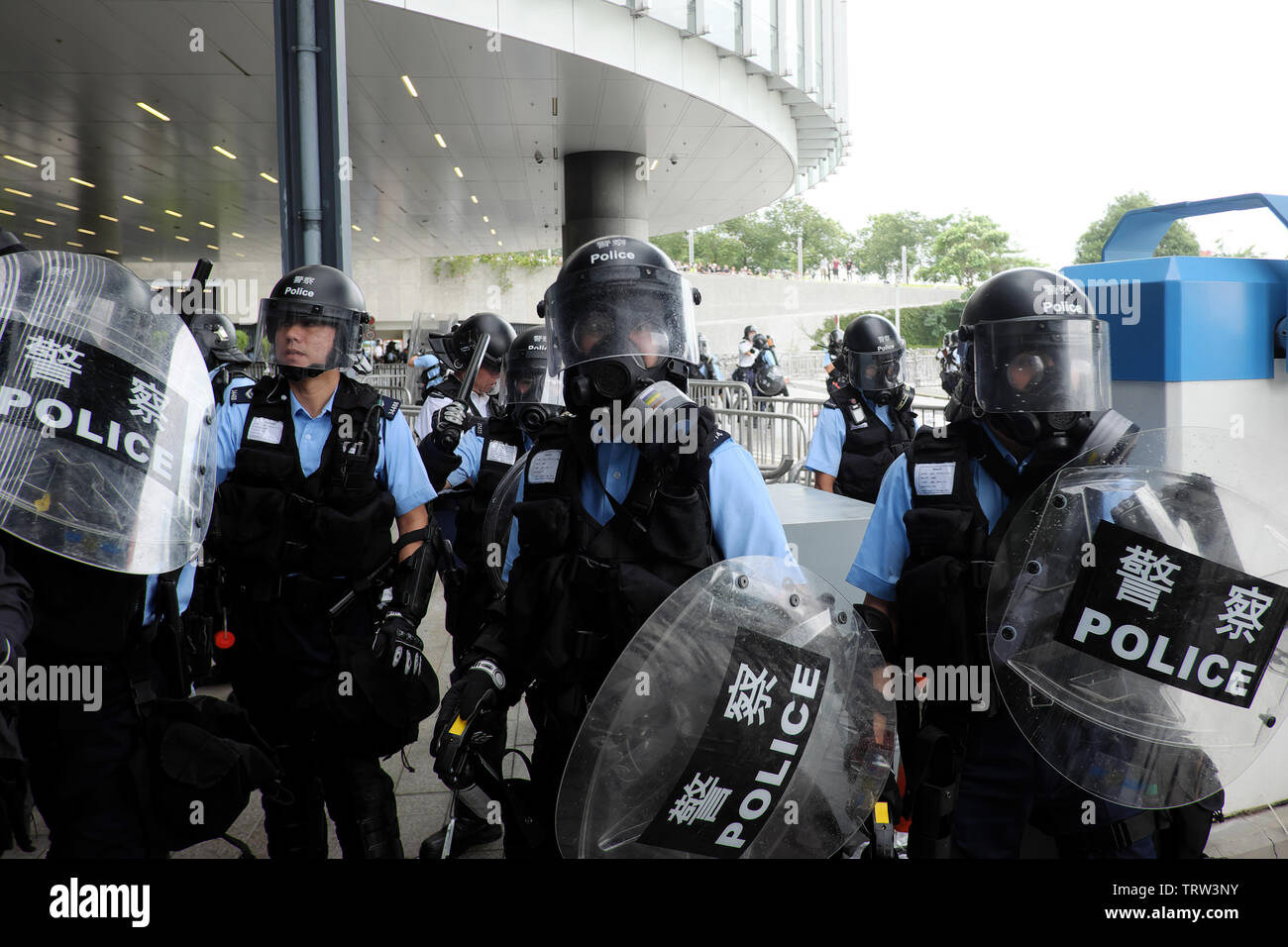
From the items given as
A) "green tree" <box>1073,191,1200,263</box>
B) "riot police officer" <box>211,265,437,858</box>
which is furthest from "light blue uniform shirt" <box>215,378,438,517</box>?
"green tree" <box>1073,191,1200,263</box>

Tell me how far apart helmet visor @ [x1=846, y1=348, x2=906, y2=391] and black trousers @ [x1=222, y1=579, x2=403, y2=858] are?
337cm

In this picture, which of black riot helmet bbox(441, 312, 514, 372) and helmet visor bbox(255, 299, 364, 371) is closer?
helmet visor bbox(255, 299, 364, 371)

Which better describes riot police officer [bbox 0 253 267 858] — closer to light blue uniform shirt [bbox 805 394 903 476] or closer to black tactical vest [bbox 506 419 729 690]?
black tactical vest [bbox 506 419 729 690]

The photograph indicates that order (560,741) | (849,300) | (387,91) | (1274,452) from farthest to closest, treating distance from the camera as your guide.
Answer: (849,300)
(387,91)
(560,741)
(1274,452)

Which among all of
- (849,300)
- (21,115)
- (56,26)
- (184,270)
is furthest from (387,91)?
(849,300)

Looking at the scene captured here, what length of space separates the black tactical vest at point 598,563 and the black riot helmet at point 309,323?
48.3 inches

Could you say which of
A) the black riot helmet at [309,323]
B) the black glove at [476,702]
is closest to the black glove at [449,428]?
the black riot helmet at [309,323]

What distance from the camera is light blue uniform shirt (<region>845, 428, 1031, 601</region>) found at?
252 centimetres

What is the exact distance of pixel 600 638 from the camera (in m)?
2.22

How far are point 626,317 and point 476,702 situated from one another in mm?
1046

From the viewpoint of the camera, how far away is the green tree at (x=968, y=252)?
205 ft

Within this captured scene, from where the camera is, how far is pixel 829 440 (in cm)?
536
